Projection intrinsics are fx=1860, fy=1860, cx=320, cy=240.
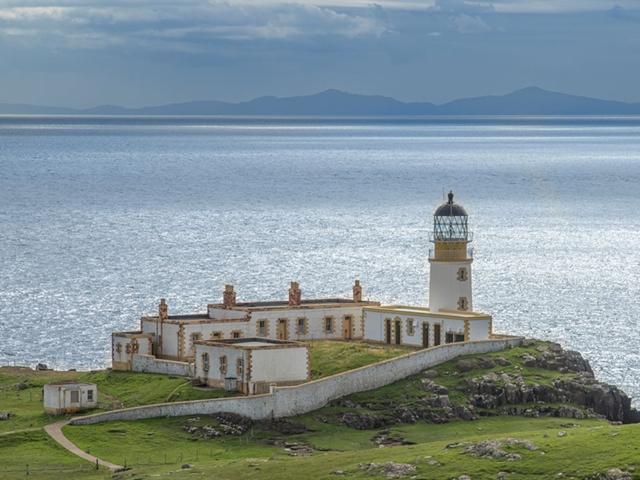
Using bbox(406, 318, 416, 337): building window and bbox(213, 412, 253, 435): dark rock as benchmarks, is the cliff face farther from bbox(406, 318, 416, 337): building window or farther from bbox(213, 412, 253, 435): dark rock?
bbox(406, 318, 416, 337): building window

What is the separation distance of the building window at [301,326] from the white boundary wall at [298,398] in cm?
875

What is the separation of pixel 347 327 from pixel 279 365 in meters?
12.9

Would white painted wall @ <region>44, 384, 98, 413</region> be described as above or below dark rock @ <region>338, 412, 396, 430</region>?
above

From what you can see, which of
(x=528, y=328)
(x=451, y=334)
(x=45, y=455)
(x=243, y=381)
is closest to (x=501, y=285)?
(x=528, y=328)

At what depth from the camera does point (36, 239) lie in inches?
7313

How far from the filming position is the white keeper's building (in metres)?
86.8

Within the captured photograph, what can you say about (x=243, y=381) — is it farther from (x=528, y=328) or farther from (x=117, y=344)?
(x=528, y=328)

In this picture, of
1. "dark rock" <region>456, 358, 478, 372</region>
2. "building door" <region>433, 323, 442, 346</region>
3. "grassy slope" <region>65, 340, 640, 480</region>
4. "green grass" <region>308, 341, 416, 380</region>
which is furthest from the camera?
"building door" <region>433, 323, 442, 346</region>

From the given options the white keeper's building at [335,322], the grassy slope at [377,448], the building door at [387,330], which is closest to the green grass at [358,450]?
the grassy slope at [377,448]

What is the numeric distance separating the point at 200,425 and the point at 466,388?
12534mm

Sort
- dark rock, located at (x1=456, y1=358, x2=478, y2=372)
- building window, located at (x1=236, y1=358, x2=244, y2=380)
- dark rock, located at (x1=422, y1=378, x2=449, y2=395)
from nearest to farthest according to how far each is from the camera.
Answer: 1. building window, located at (x1=236, y1=358, x2=244, y2=380)
2. dark rock, located at (x1=422, y1=378, x2=449, y2=395)
3. dark rock, located at (x1=456, y1=358, x2=478, y2=372)

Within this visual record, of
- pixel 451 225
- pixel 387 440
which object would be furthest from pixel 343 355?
pixel 387 440

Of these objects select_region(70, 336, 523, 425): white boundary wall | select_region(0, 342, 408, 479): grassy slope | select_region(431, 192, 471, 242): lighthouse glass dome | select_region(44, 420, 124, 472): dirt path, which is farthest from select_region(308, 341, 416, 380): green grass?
select_region(44, 420, 124, 472): dirt path

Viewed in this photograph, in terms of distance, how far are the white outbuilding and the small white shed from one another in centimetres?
525
